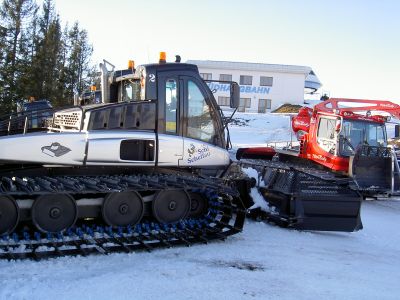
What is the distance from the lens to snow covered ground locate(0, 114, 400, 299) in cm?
490

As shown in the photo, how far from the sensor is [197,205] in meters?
7.54

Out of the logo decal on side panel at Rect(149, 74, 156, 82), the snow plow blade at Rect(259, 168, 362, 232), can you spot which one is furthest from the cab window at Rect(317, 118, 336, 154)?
the logo decal on side panel at Rect(149, 74, 156, 82)

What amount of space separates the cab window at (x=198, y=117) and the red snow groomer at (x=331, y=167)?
5.66 ft

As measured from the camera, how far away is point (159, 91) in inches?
280

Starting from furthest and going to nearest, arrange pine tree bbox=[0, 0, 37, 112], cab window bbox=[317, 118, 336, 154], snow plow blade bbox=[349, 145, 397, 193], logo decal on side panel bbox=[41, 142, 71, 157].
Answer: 1. pine tree bbox=[0, 0, 37, 112]
2. cab window bbox=[317, 118, 336, 154]
3. snow plow blade bbox=[349, 145, 397, 193]
4. logo decal on side panel bbox=[41, 142, 71, 157]

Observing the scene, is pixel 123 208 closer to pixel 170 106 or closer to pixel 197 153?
pixel 197 153

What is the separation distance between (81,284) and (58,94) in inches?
1122

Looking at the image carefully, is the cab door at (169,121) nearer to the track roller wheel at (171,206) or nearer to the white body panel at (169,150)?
the white body panel at (169,150)

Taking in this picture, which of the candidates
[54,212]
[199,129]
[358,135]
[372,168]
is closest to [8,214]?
[54,212]

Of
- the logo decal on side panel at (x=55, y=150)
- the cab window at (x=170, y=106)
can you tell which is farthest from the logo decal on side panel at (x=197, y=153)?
the logo decal on side panel at (x=55, y=150)

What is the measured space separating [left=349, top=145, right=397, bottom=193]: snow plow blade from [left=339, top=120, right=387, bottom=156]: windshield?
670 millimetres

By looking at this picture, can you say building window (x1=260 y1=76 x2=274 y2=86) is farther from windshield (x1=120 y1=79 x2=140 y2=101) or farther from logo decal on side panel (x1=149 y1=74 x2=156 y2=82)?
logo decal on side panel (x1=149 y1=74 x2=156 y2=82)

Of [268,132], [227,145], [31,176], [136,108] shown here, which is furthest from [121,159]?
[268,132]

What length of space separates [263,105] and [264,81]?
250 centimetres
